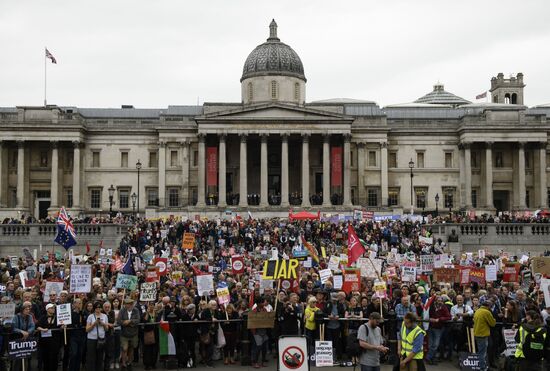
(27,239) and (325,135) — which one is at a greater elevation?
(325,135)

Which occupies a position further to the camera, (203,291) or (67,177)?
(67,177)

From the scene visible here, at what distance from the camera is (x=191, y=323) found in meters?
17.4

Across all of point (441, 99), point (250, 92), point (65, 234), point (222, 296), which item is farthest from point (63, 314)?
point (441, 99)

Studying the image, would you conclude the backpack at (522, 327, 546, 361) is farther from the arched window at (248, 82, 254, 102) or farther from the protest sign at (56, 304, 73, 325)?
the arched window at (248, 82, 254, 102)

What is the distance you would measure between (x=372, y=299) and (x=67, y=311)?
7590 mm

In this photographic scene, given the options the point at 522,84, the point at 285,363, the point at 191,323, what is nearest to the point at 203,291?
the point at 191,323

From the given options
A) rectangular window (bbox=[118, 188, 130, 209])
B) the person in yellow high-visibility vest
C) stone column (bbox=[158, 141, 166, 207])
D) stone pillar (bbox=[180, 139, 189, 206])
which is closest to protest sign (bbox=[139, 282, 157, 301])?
the person in yellow high-visibility vest

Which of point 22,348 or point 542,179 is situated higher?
point 542,179

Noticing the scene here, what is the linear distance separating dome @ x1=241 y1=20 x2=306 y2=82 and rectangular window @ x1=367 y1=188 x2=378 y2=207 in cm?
1374

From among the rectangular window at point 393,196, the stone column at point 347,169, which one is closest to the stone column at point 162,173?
the stone column at point 347,169

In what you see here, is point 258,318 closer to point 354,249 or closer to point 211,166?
point 354,249

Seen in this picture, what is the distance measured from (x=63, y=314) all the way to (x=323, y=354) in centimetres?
608

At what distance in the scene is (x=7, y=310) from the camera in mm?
15211

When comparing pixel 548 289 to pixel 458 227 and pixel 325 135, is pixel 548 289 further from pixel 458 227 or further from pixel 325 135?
pixel 325 135
